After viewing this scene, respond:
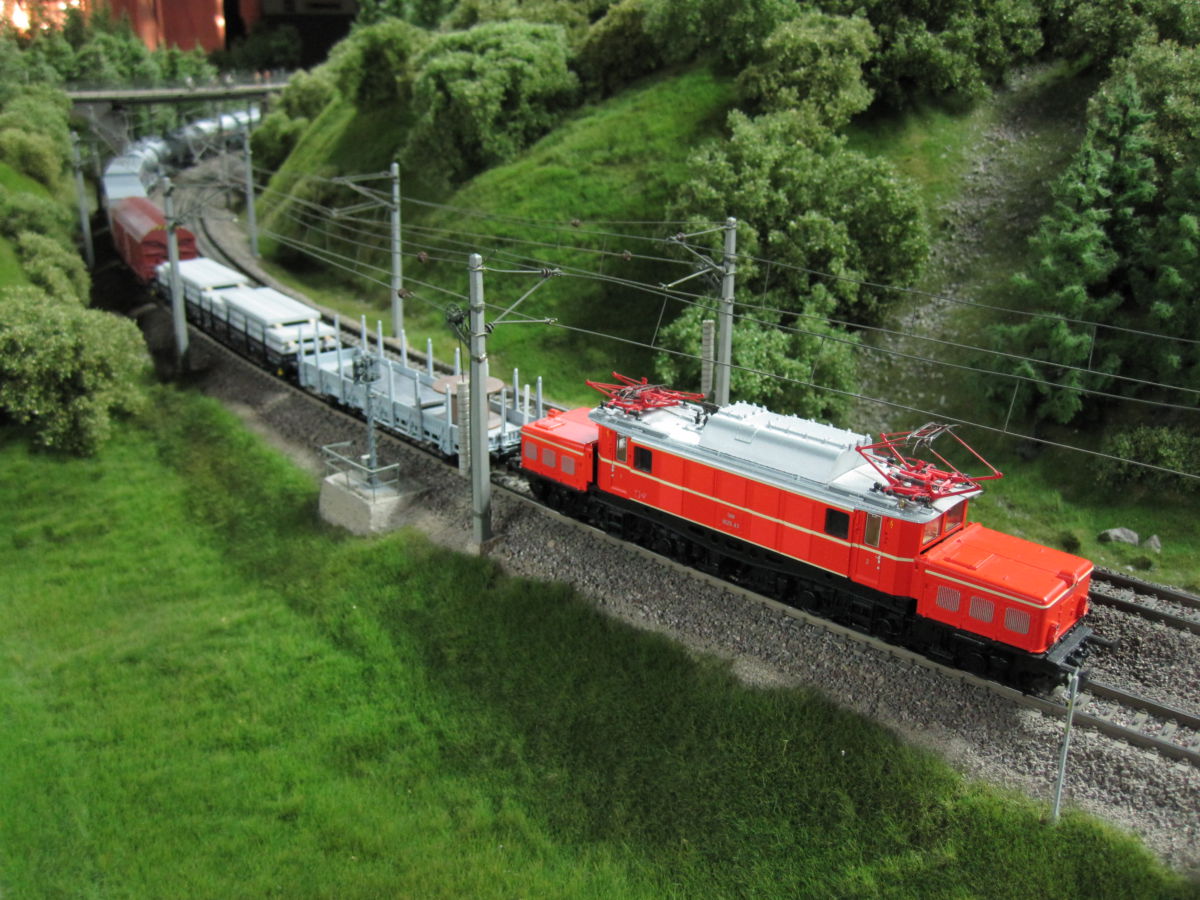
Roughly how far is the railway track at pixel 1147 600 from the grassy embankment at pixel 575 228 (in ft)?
59.8

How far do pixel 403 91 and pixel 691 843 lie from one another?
1936 inches

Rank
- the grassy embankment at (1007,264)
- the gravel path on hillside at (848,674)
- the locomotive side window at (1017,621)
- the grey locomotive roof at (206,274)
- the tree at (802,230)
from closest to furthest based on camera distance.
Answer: the gravel path on hillside at (848,674), the locomotive side window at (1017,621), the grassy embankment at (1007,264), the tree at (802,230), the grey locomotive roof at (206,274)

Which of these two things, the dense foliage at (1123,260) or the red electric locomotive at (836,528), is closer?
the red electric locomotive at (836,528)

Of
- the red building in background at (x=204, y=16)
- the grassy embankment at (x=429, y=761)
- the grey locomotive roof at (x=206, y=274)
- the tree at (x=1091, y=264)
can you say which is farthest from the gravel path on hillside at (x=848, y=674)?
the red building in background at (x=204, y=16)

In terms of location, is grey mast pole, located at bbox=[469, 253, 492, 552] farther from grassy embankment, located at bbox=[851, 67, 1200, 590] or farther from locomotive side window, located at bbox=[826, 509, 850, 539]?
grassy embankment, located at bbox=[851, 67, 1200, 590]

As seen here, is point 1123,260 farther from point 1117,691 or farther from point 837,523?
point 837,523

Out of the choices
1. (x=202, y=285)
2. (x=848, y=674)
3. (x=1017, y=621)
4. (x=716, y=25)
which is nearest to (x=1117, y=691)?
(x=1017, y=621)

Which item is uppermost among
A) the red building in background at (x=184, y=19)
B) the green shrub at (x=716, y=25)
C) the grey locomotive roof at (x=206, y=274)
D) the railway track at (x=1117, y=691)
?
the red building in background at (x=184, y=19)

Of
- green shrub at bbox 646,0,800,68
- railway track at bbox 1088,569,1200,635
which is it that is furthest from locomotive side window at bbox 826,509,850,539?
green shrub at bbox 646,0,800,68

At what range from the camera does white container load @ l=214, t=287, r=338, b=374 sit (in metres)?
37.8

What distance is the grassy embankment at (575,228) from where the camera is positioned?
4062 cm

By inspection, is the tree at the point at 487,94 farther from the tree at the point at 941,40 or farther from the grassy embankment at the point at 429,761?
the grassy embankment at the point at 429,761

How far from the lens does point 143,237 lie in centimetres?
4831

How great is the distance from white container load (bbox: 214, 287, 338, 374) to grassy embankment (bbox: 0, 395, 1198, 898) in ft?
32.8
